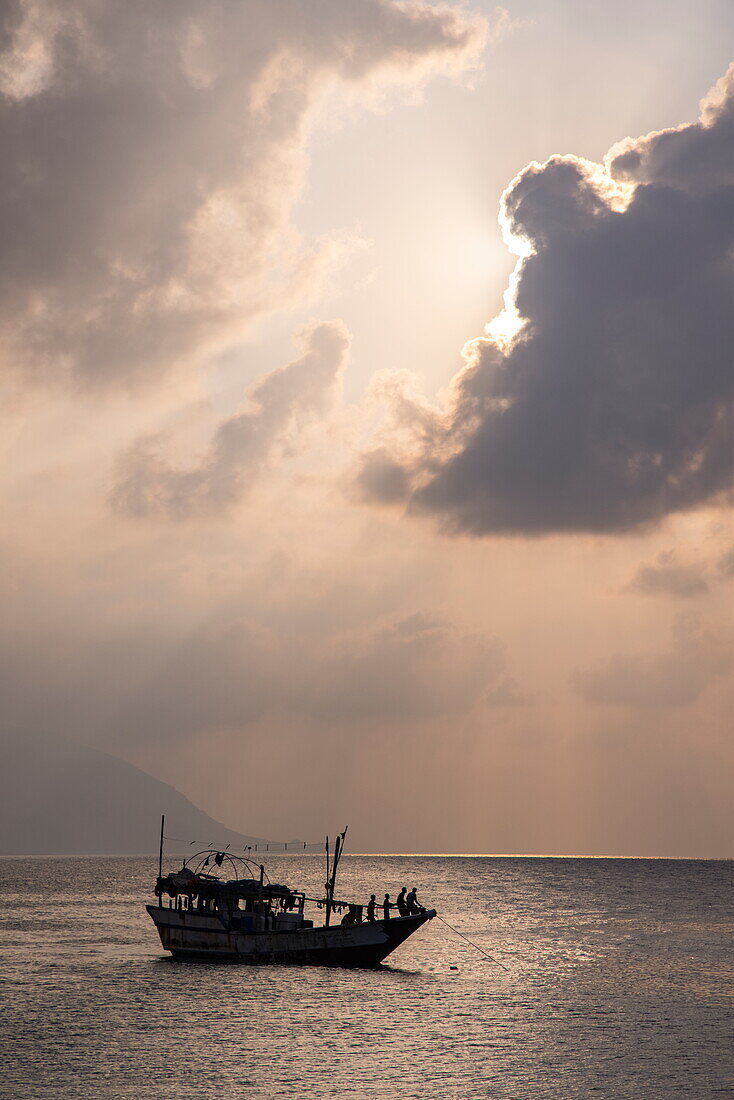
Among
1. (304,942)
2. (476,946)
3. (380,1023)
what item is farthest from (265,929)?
(476,946)

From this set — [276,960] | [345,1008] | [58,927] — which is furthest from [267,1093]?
[58,927]

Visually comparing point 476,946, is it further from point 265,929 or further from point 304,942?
point 265,929

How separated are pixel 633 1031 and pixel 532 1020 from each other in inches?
237

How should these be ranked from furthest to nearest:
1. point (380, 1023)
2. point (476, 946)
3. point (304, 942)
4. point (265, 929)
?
point (476, 946), point (265, 929), point (304, 942), point (380, 1023)

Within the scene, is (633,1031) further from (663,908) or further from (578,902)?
(578,902)

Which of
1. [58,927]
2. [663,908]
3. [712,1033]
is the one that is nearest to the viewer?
[712,1033]

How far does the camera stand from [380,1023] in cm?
6009

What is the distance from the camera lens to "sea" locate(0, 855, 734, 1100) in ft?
156

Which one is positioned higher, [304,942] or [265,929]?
[265,929]

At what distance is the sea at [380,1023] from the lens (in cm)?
4756

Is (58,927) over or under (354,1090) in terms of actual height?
under

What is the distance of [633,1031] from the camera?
60.1m

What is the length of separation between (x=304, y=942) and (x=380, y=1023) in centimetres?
2022

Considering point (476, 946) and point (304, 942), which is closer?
point (304, 942)
